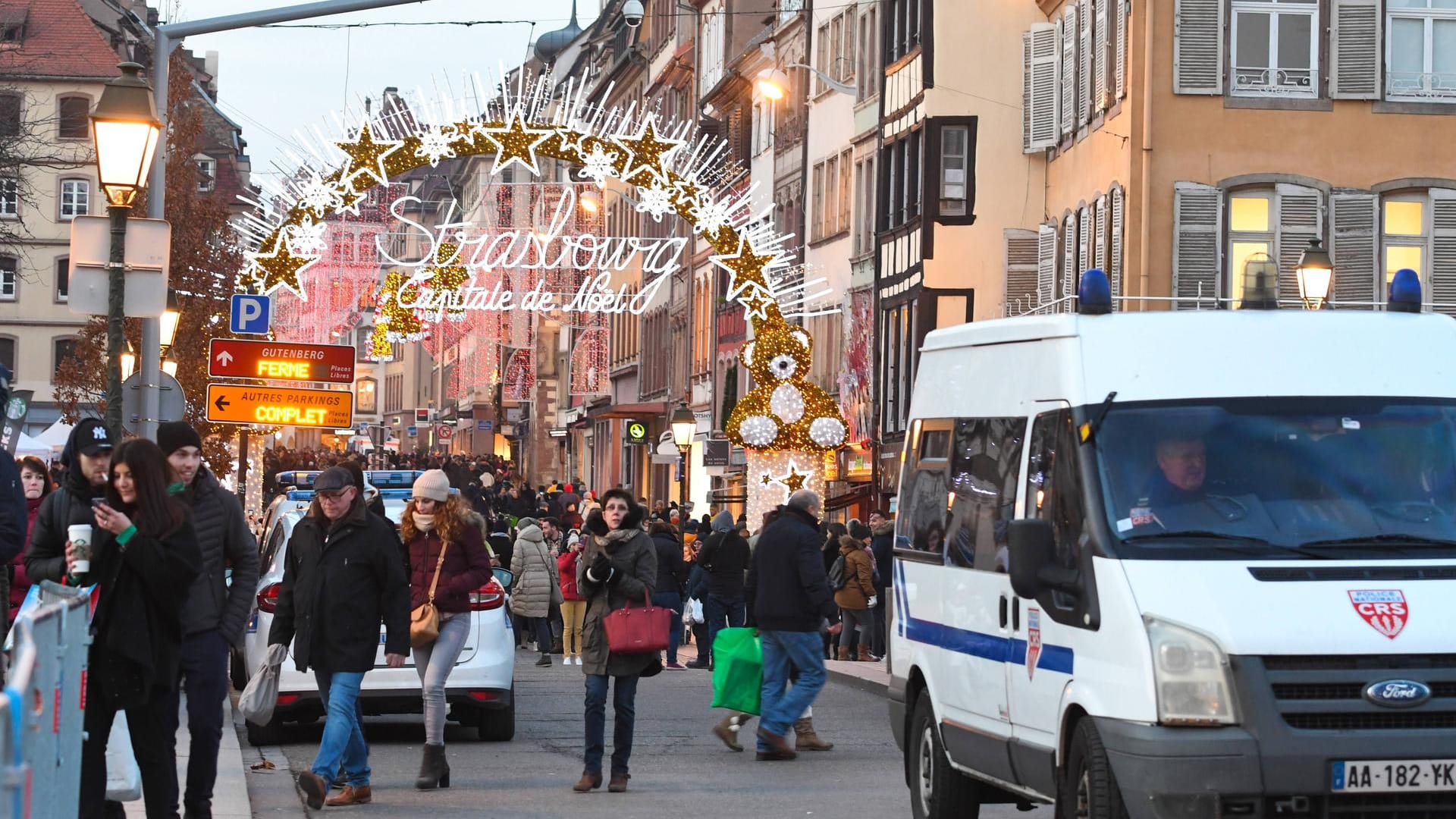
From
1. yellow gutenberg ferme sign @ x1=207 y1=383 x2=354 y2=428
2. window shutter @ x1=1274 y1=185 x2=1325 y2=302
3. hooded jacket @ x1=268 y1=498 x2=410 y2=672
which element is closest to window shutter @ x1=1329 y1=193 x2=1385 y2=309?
window shutter @ x1=1274 y1=185 x2=1325 y2=302

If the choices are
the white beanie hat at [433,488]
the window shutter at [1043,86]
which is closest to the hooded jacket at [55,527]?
the white beanie hat at [433,488]

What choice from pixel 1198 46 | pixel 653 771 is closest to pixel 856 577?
pixel 1198 46

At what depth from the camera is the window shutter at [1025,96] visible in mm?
38969

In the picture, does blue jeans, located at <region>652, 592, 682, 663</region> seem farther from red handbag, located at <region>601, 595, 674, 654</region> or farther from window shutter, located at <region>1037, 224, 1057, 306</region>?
red handbag, located at <region>601, 595, 674, 654</region>

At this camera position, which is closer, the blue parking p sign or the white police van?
the white police van

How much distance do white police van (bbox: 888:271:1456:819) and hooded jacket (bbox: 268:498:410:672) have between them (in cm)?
291

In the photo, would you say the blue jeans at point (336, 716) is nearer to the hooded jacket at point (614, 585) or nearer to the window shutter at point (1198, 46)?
the hooded jacket at point (614, 585)

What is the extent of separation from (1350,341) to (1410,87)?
2341cm

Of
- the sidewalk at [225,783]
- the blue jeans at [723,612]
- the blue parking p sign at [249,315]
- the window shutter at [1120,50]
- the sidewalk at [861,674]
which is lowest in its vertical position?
the sidewalk at [861,674]

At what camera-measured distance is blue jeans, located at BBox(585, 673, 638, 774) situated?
14.9 m

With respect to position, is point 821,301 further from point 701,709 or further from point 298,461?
point 701,709

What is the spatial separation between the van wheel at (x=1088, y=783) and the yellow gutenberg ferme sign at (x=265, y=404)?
16495 millimetres

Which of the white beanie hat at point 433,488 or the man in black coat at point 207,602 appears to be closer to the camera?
the man in black coat at point 207,602

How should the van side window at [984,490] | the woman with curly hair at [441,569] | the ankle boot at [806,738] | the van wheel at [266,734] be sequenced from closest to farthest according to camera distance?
the van side window at [984,490], the woman with curly hair at [441,569], the van wheel at [266,734], the ankle boot at [806,738]
